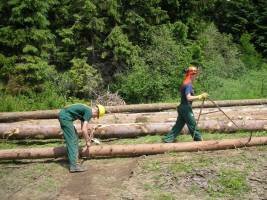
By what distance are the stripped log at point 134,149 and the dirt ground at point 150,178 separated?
170mm

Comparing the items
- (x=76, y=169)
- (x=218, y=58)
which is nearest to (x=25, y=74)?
(x=76, y=169)

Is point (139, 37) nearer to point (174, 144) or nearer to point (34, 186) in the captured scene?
point (174, 144)

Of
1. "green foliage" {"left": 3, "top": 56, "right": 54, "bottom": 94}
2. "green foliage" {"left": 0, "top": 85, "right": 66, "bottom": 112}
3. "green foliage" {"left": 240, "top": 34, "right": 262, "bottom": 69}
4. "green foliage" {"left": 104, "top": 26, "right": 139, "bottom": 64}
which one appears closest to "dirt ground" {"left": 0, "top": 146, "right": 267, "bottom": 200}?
"green foliage" {"left": 0, "top": 85, "right": 66, "bottom": 112}

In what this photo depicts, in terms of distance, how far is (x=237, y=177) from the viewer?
31.2ft

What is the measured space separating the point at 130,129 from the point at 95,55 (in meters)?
12.3

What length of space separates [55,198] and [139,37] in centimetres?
1702

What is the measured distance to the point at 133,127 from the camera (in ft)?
44.4

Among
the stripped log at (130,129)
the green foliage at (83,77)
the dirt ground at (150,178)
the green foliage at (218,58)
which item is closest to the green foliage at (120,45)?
the green foliage at (83,77)

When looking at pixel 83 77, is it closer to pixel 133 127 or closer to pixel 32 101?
pixel 32 101

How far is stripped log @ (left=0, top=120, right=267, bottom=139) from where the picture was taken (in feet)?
44.2

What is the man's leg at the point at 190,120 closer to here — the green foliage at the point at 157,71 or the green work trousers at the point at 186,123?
the green work trousers at the point at 186,123

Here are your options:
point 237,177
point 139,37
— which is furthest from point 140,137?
point 139,37

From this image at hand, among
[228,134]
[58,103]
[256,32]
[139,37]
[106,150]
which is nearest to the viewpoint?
[106,150]

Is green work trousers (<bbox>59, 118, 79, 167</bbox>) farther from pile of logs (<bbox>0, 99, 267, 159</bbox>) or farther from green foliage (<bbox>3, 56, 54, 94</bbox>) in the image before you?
green foliage (<bbox>3, 56, 54, 94</bbox>)
